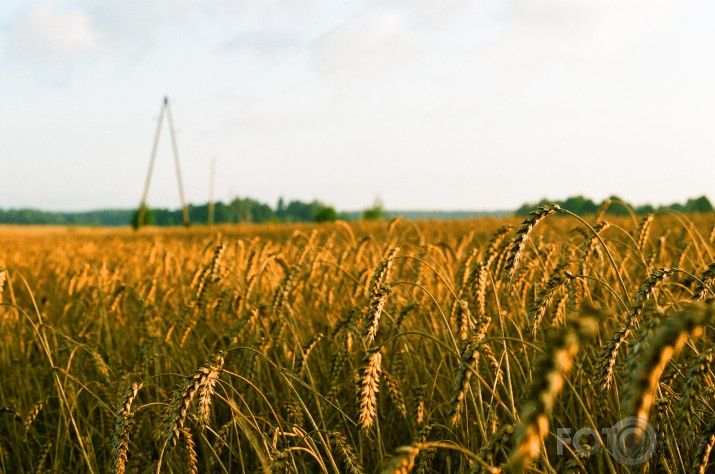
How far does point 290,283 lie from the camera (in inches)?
94.2

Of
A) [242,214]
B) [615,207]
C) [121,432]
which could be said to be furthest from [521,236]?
[242,214]

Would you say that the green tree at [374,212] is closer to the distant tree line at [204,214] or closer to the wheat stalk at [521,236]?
the distant tree line at [204,214]

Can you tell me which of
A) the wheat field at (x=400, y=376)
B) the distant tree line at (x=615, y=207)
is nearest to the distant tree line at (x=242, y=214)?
the distant tree line at (x=615, y=207)

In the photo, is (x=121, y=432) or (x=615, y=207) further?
(x=615, y=207)

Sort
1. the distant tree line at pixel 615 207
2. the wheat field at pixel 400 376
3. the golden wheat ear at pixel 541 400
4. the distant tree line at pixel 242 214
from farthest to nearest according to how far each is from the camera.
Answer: the distant tree line at pixel 242 214 → the distant tree line at pixel 615 207 → the wheat field at pixel 400 376 → the golden wheat ear at pixel 541 400

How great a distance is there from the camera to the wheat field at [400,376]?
1091 mm

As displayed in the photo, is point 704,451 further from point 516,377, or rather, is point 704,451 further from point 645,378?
point 516,377

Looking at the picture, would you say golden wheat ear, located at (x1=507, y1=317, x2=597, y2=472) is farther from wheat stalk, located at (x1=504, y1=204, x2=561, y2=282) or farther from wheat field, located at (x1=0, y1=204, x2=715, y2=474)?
wheat stalk, located at (x1=504, y1=204, x2=561, y2=282)

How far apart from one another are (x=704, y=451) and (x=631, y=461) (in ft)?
1.77

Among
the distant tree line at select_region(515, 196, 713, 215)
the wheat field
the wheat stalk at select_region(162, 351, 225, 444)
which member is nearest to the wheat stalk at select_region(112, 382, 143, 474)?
the wheat field

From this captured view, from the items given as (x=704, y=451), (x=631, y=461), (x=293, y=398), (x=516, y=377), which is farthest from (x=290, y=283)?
(x=704, y=451)

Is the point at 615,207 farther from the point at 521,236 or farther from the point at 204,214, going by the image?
the point at 204,214

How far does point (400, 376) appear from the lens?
2.31 metres

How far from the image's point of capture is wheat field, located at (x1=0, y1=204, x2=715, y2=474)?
1091mm
